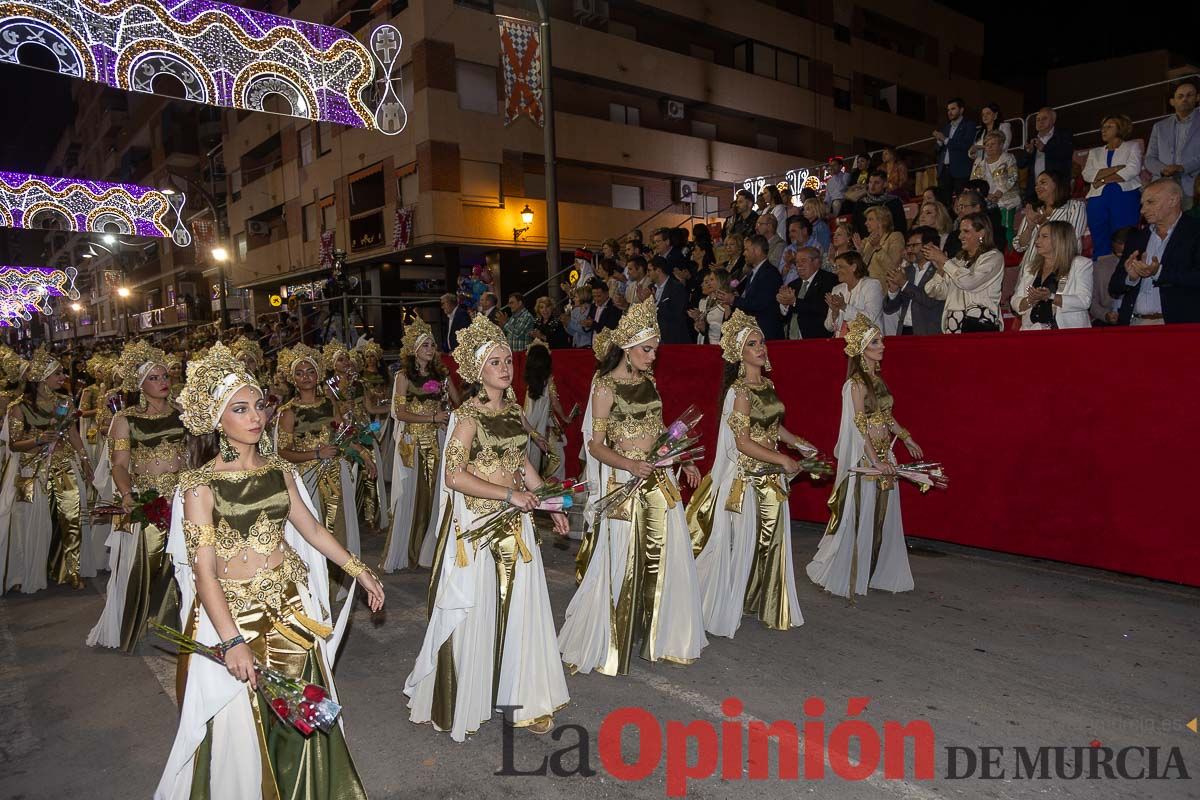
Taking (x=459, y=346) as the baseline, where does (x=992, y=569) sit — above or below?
below

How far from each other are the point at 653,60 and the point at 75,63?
821 inches

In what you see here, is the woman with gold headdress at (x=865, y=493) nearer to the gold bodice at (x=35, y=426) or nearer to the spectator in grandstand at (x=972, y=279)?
the spectator in grandstand at (x=972, y=279)

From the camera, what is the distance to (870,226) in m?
9.16

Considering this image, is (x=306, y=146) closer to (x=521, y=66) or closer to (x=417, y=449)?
(x=521, y=66)

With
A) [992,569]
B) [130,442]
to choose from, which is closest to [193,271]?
[130,442]

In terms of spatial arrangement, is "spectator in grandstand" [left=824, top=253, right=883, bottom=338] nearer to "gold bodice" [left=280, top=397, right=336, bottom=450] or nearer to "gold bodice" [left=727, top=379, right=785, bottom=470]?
"gold bodice" [left=727, top=379, right=785, bottom=470]

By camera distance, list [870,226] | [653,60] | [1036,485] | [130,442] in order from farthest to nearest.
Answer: [653,60]
[870,226]
[1036,485]
[130,442]

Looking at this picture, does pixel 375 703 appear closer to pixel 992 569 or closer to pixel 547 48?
pixel 992 569

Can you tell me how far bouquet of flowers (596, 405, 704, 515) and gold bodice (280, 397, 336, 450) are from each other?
3491 millimetres

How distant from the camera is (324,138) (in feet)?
89.8

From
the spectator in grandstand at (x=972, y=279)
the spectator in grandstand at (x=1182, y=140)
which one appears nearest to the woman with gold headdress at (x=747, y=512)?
the spectator in grandstand at (x=972, y=279)

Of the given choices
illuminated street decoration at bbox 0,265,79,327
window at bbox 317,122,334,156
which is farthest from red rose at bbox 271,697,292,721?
illuminated street decoration at bbox 0,265,79,327

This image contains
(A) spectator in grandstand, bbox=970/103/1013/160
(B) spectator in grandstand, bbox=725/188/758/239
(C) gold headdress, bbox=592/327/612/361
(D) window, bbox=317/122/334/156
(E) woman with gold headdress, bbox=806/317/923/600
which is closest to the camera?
(C) gold headdress, bbox=592/327/612/361

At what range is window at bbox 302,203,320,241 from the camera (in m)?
28.6
